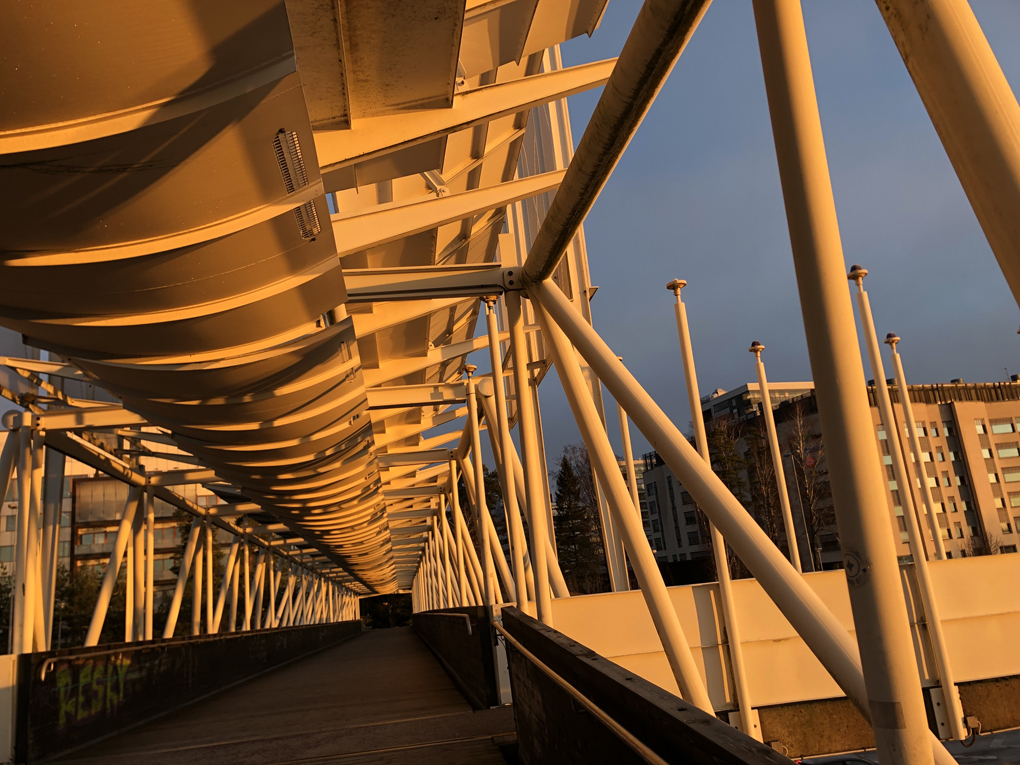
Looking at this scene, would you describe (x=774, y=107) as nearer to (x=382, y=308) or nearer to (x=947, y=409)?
(x=382, y=308)

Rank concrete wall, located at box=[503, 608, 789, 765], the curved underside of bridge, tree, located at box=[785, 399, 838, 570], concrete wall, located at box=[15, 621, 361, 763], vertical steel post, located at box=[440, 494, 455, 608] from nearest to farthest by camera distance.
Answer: concrete wall, located at box=[503, 608, 789, 765] → the curved underside of bridge → concrete wall, located at box=[15, 621, 361, 763] → vertical steel post, located at box=[440, 494, 455, 608] → tree, located at box=[785, 399, 838, 570]

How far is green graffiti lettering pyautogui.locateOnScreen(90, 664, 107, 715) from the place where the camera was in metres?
9.44

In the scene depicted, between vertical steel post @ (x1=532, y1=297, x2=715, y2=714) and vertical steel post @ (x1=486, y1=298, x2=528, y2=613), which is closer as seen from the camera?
vertical steel post @ (x1=532, y1=297, x2=715, y2=714)

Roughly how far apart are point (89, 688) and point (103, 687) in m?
0.36

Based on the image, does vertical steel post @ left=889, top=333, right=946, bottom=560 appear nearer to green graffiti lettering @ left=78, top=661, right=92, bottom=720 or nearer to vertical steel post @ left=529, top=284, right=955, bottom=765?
vertical steel post @ left=529, top=284, right=955, bottom=765

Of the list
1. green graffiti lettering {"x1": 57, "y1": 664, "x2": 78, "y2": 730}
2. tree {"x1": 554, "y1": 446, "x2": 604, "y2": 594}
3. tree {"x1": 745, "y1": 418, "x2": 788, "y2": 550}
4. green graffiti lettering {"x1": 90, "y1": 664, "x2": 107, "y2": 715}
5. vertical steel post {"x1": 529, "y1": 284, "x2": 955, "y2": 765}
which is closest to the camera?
vertical steel post {"x1": 529, "y1": 284, "x2": 955, "y2": 765}

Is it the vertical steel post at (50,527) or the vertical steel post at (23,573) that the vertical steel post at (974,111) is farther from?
the vertical steel post at (50,527)

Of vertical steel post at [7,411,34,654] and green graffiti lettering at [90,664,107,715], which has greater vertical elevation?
vertical steel post at [7,411,34,654]

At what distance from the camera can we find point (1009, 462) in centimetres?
A: 5647

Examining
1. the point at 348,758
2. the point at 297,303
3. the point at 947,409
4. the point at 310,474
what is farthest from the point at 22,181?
the point at 947,409

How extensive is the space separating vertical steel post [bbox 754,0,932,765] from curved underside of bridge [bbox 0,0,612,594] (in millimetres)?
2092

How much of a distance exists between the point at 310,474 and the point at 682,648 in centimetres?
788

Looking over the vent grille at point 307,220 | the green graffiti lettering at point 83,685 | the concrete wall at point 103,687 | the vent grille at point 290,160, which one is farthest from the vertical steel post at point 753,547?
the green graffiti lettering at point 83,685

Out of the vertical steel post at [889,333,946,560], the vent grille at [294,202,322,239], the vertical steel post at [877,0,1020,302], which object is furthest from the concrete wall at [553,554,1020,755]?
the vertical steel post at [877,0,1020,302]
